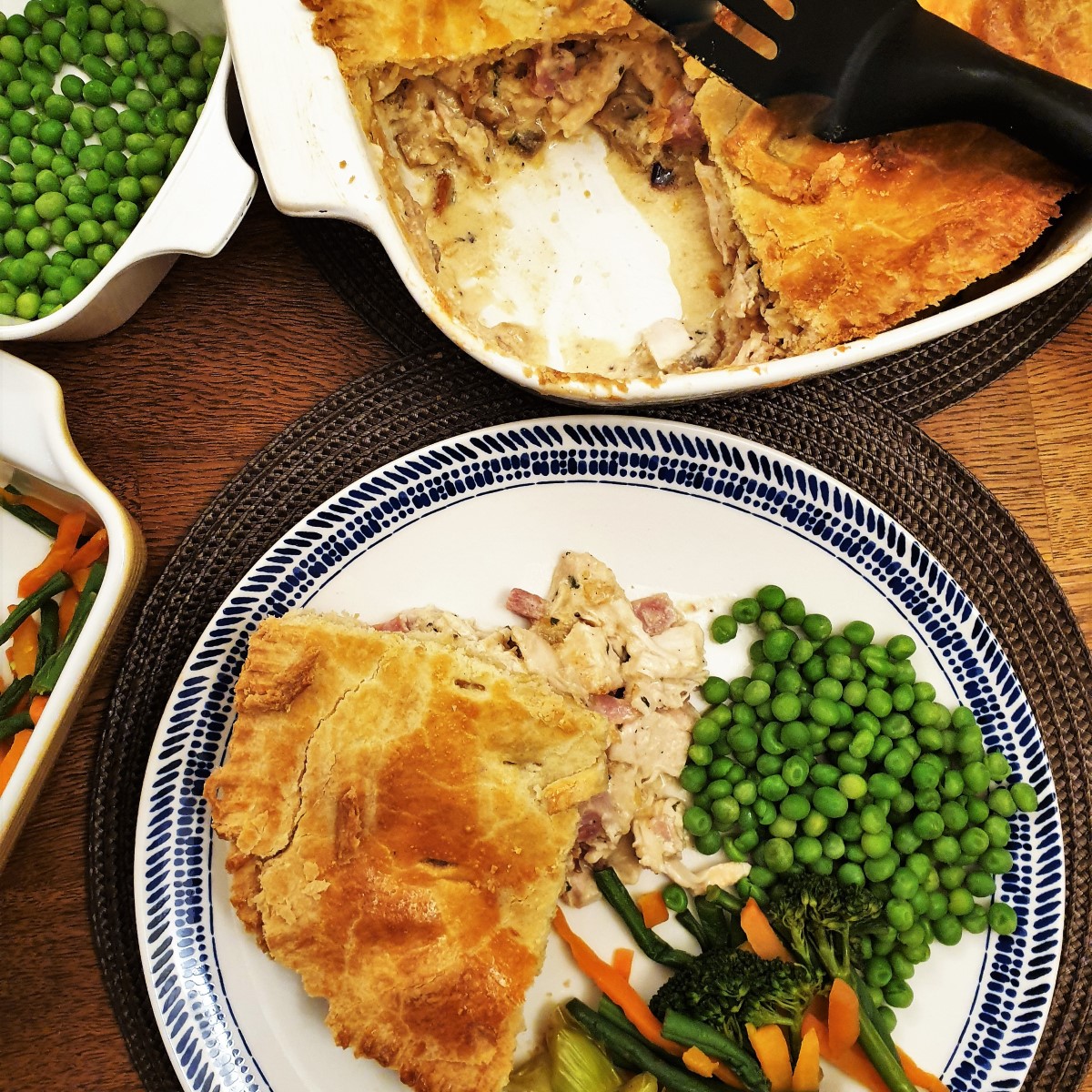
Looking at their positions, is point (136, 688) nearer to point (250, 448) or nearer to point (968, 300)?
point (250, 448)

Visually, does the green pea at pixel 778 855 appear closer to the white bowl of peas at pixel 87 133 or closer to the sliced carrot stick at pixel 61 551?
the sliced carrot stick at pixel 61 551

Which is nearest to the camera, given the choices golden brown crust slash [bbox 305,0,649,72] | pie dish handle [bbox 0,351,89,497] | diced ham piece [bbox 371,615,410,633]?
golden brown crust slash [bbox 305,0,649,72]

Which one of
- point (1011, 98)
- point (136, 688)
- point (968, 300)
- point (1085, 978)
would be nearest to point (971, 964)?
point (1085, 978)

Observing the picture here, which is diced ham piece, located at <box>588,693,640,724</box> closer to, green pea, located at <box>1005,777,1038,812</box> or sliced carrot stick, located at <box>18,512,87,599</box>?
green pea, located at <box>1005,777,1038,812</box>

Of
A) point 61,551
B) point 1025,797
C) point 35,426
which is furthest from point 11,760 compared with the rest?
point 1025,797

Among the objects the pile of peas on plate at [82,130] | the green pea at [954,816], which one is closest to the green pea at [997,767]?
the green pea at [954,816]

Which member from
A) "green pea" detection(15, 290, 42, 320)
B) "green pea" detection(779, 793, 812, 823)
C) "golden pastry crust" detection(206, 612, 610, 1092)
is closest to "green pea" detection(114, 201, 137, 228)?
"green pea" detection(15, 290, 42, 320)
